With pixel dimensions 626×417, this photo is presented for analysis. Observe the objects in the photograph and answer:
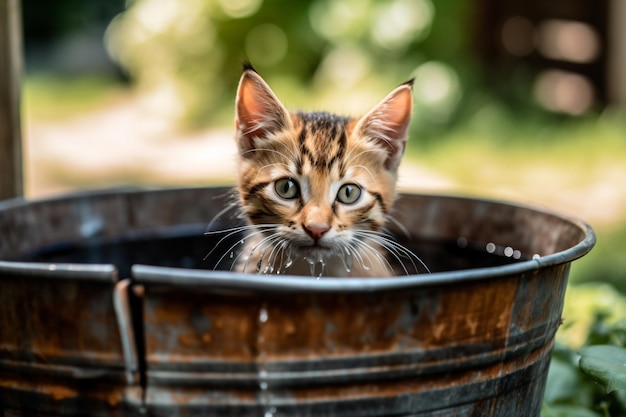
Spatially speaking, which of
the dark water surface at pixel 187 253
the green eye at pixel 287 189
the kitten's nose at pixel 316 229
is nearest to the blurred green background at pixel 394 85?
the dark water surface at pixel 187 253

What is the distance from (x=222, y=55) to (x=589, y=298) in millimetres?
5381

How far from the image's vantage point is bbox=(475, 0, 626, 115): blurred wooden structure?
7.94 meters

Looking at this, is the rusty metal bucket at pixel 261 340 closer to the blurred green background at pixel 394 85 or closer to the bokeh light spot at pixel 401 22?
the blurred green background at pixel 394 85

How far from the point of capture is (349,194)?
2488 millimetres

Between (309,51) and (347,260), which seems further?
(309,51)

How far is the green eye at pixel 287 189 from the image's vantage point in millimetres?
2451

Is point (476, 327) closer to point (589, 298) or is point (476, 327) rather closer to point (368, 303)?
point (368, 303)

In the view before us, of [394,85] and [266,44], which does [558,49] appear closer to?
[394,85]

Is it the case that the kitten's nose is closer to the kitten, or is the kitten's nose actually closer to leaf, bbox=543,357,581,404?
the kitten

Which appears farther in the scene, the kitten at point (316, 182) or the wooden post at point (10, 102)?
the wooden post at point (10, 102)

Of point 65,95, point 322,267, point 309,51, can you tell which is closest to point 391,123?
point 322,267

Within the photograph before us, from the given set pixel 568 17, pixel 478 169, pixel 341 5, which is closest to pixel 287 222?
pixel 478 169

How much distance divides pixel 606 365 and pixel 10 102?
217cm

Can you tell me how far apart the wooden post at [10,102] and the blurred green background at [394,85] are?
350cm
